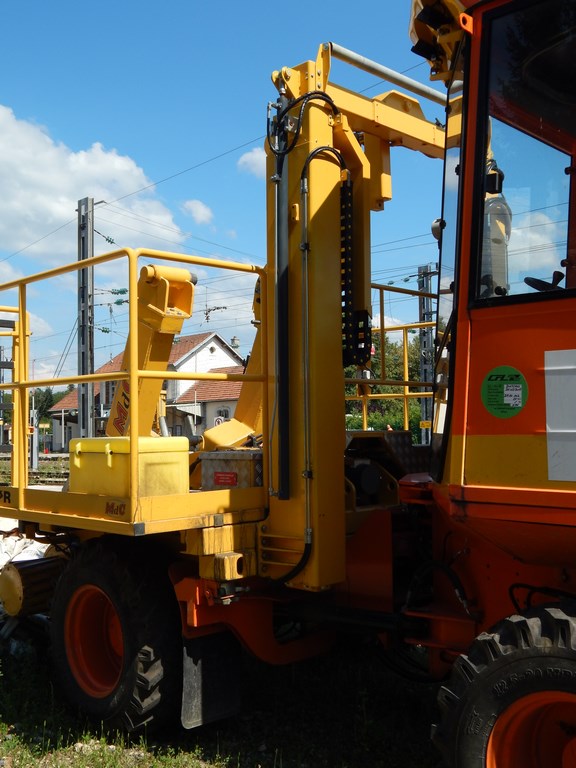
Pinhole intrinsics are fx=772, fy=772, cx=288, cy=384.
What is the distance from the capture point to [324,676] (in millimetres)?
5430

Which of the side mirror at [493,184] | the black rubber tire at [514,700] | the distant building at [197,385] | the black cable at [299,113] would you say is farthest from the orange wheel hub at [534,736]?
the distant building at [197,385]

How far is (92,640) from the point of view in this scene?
4844 mm

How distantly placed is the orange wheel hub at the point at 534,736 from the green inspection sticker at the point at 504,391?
1.06m

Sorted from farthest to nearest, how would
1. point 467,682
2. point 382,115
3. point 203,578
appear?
1. point 382,115
2. point 203,578
3. point 467,682

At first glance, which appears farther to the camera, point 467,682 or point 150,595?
point 150,595

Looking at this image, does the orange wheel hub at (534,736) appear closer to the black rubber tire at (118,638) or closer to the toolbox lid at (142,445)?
the black rubber tire at (118,638)

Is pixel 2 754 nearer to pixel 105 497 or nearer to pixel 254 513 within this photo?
pixel 105 497

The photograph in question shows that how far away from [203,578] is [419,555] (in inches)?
47.5

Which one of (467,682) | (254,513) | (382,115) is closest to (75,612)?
(254,513)

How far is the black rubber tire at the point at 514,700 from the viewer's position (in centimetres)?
279

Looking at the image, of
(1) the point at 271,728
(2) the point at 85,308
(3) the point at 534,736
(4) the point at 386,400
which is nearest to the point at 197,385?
(2) the point at 85,308

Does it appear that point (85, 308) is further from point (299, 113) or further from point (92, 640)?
point (299, 113)

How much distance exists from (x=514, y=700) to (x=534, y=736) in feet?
0.84

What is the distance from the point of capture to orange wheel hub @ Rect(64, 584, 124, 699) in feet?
15.6
